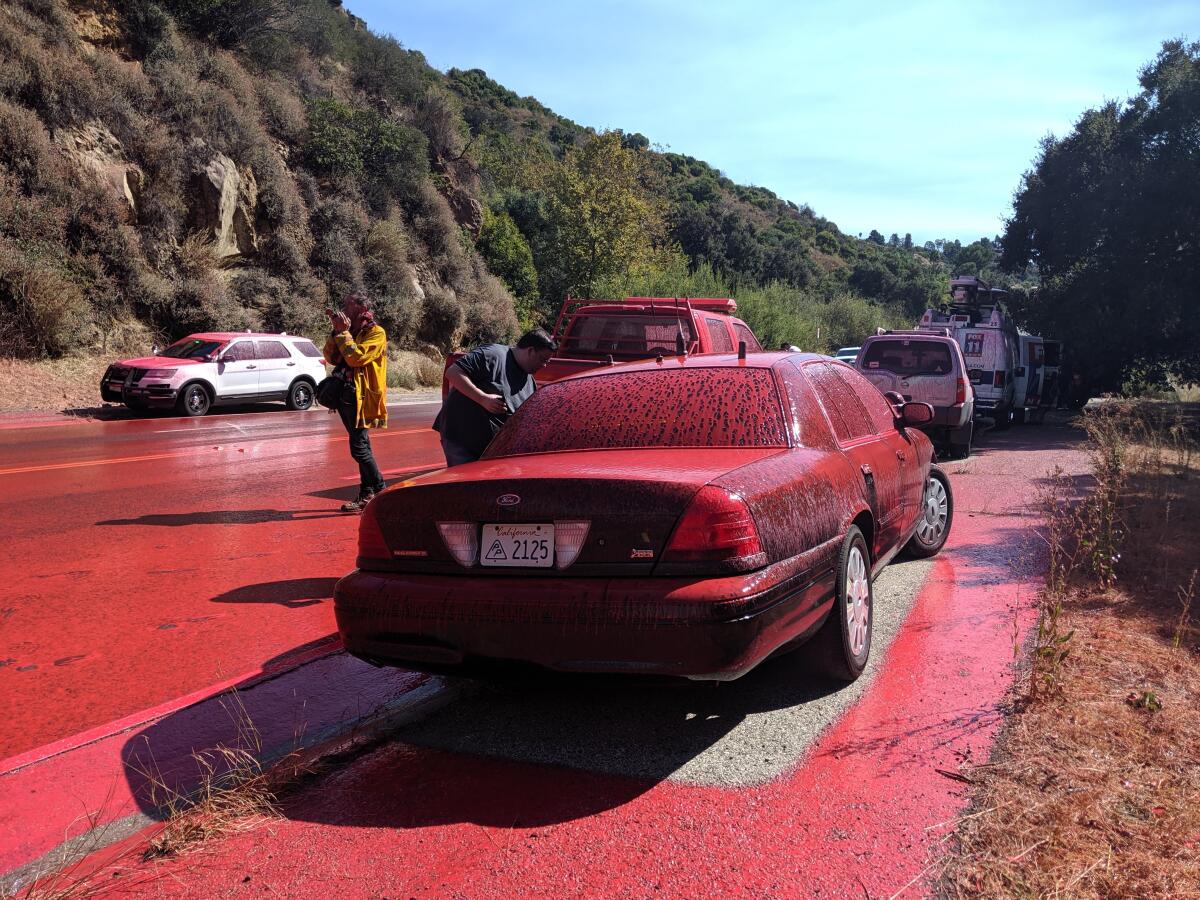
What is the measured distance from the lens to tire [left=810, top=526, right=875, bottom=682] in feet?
13.3

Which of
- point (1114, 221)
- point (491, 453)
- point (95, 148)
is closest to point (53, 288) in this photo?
point (95, 148)

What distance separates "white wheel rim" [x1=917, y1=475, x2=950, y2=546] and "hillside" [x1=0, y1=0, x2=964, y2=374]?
65.9 feet

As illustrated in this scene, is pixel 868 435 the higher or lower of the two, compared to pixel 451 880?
higher

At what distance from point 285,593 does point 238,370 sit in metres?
15.6

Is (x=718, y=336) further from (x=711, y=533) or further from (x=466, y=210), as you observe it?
(x=466, y=210)

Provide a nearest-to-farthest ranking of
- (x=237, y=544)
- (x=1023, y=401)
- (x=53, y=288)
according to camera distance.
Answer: (x=237, y=544) < (x=53, y=288) < (x=1023, y=401)

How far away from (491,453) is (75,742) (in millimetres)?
2058

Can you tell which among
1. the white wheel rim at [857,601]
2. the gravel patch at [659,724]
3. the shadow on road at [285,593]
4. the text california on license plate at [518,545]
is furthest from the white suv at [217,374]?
the white wheel rim at [857,601]

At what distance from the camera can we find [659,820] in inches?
123

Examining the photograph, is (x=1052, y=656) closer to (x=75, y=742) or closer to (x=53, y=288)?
(x=75, y=742)

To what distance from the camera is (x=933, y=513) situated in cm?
698

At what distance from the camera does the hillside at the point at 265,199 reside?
2302 centimetres

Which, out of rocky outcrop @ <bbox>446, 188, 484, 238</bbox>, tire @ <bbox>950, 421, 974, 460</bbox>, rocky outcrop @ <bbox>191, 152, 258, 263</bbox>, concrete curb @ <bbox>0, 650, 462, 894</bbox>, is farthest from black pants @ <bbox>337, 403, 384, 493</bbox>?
rocky outcrop @ <bbox>446, 188, 484, 238</bbox>

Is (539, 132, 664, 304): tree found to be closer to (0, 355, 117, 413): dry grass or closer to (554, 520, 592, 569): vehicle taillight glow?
(0, 355, 117, 413): dry grass
